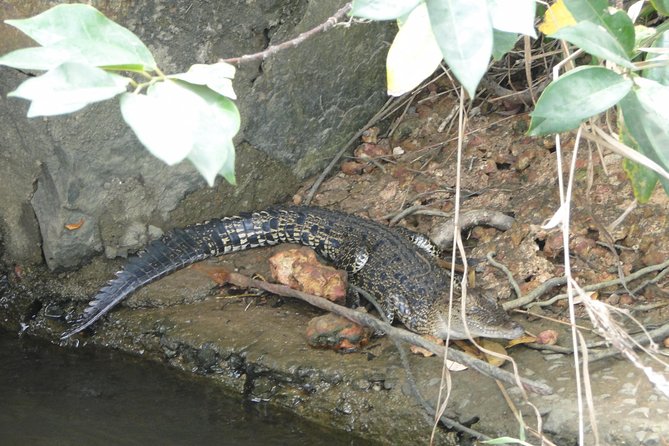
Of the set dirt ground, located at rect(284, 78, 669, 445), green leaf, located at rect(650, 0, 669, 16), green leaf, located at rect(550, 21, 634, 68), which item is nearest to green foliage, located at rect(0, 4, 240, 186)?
green leaf, located at rect(550, 21, 634, 68)

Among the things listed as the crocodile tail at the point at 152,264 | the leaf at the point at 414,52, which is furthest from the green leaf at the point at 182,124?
the crocodile tail at the point at 152,264

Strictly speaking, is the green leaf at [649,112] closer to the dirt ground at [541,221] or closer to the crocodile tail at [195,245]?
the dirt ground at [541,221]

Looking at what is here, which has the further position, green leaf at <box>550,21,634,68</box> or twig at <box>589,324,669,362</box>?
twig at <box>589,324,669,362</box>

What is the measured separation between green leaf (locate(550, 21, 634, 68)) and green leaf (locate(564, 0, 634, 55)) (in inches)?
3.1

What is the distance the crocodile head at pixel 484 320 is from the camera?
3.30 metres

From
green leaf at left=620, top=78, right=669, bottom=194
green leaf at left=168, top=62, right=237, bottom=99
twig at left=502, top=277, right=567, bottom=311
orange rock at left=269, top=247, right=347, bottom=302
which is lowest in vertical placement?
orange rock at left=269, top=247, right=347, bottom=302

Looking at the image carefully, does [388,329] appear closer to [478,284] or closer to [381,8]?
[478,284]

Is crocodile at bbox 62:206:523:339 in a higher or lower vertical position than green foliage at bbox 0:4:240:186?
lower

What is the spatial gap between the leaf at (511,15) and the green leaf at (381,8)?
11 cm

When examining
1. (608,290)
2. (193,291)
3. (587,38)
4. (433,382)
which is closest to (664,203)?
(608,290)

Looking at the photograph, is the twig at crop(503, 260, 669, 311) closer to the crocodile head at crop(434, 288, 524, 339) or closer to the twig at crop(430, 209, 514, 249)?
the crocodile head at crop(434, 288, 524, 339)

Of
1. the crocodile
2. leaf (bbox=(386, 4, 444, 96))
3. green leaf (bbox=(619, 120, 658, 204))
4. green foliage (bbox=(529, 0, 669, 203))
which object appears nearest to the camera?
green foliage (bbox=(529, 0, 669, 203))

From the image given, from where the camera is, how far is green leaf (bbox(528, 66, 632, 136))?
47.8 inches

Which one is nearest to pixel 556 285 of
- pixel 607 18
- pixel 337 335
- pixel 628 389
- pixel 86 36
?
pixel 628 389
